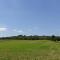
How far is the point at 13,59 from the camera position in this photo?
2166 cm

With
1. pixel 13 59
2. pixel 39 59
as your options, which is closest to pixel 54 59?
pixel 39 59

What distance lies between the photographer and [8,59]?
21.7 meters

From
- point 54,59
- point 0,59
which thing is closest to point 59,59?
point 54,59

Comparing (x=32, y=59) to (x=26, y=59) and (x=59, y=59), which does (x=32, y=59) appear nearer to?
(x=26, y=59)

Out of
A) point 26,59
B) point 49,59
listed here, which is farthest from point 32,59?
point 49,59

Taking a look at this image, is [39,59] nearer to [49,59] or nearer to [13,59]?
[49,59]

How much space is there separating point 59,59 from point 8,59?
6.21 metres

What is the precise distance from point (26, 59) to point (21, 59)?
0.60m

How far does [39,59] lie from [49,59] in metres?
1.41

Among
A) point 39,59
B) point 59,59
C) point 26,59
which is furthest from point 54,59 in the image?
point 26,59

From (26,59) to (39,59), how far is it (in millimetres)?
1560

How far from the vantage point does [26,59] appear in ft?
71.5

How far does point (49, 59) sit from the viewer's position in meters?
22.6

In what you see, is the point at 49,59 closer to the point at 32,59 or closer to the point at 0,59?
the point at 32,59
